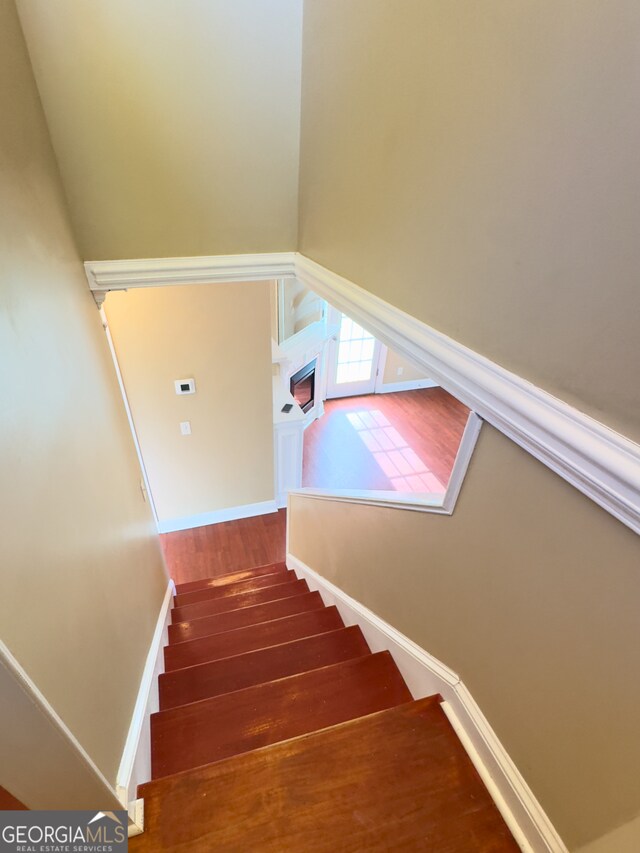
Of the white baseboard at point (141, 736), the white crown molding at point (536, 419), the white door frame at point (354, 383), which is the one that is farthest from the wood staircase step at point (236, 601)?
the white door frame at point (354, 383)

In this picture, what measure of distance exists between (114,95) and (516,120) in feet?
4.48

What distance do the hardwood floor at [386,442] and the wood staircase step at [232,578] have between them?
136 cm

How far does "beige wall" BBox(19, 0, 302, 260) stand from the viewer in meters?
1.29

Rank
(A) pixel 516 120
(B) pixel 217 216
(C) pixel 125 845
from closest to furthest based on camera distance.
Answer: (A) pixel 516 120, (C) pixel 125 845, (B) pixel 217 216

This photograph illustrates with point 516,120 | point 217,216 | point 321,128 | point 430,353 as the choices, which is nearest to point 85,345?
point 217,216

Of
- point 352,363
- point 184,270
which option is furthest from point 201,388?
point 352,363

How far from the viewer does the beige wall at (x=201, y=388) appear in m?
2.96

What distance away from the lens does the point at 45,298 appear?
1.17 metres

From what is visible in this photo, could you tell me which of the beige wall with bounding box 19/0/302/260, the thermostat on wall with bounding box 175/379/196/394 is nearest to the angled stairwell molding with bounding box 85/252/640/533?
the beige wall with bounding box 19/0/302/260

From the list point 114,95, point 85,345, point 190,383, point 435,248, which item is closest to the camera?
point 435,248

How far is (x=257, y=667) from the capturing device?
1.86 m

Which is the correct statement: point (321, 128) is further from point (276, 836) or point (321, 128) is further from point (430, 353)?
point (276, 836)

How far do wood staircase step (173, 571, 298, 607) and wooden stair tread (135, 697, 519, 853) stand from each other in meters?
1.73

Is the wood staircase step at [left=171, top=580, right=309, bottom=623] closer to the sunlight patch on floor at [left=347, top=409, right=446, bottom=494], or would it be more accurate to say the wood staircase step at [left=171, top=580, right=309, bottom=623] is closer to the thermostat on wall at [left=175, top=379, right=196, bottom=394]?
the thermostat on wall at [left=175, top=379, right=196, bottom=394]
